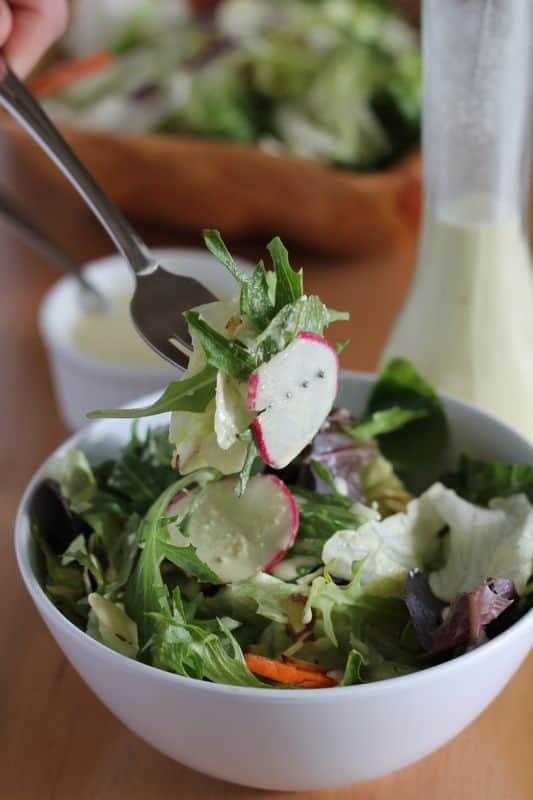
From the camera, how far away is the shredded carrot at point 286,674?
67cm

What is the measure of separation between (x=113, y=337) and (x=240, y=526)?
0.64m

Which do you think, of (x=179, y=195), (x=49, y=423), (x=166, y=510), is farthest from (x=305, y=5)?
(x=166, y=510)

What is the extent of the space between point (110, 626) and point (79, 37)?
1.67 m

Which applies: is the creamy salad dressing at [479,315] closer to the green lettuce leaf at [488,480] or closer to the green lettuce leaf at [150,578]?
the green lettuce leaf at [488,480]

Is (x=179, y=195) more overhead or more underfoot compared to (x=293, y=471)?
more underfoot

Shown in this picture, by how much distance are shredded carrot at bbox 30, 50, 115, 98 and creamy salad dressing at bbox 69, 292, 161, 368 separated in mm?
534

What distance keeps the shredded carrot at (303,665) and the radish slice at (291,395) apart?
14 centimetres

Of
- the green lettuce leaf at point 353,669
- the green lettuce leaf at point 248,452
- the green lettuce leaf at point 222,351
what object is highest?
the green lettuce leaf at point 222,351

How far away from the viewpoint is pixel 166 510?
2.56 ft

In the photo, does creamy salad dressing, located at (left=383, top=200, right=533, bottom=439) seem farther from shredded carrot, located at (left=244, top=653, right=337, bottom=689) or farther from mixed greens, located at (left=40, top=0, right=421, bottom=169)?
mixed greens, located at (left=40, top=0, right=421, bottom=169)

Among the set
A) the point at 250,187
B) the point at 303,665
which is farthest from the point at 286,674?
the point at 250,187

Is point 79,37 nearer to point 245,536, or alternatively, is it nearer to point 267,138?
point 267,138

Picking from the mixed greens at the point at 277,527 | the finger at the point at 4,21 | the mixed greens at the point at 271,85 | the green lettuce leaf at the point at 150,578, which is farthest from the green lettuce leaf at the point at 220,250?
the mixed greens at the point at 271,85

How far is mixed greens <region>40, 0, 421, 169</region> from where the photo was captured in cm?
159
